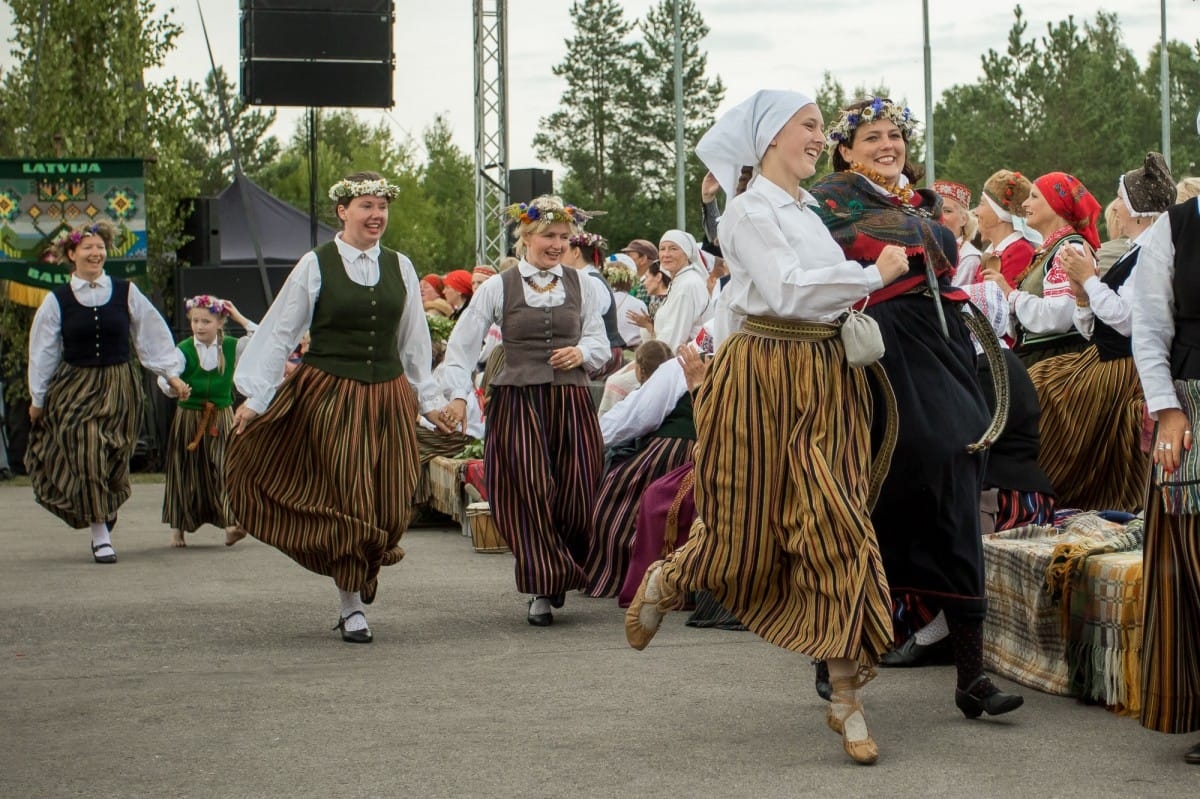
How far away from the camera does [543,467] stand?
784 centimetres

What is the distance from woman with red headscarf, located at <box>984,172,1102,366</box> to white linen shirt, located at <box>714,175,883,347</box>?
253 cm

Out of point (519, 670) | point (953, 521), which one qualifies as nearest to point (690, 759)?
point (953, 521)

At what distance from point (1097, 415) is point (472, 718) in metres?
3.22

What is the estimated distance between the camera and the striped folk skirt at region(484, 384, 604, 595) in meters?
7.82

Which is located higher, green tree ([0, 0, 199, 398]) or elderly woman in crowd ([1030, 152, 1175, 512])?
green tree ([0, 0, 199, 398])

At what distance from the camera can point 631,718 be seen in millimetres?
5383

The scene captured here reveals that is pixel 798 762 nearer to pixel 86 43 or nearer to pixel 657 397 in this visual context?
pixel 657 397

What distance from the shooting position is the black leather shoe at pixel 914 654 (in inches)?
245

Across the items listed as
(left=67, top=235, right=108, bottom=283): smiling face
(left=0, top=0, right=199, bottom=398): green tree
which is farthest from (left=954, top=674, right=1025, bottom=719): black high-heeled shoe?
(left=0, top=0, right=199, bottom=398): green tree

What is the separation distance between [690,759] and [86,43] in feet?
50.4

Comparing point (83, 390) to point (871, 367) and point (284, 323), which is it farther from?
point (871, 367)

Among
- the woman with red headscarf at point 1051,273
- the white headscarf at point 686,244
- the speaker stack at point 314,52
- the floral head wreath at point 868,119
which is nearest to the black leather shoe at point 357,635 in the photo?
the floral head wreath at point 868,119

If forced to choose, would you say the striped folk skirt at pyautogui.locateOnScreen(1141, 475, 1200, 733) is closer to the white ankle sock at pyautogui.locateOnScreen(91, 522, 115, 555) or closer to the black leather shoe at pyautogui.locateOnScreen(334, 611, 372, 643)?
the black leather shoe at pyautogui.locateOnScreen(334, 611, 372, 643)

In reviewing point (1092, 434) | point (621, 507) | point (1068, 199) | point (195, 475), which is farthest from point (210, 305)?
point (1092, 434)
